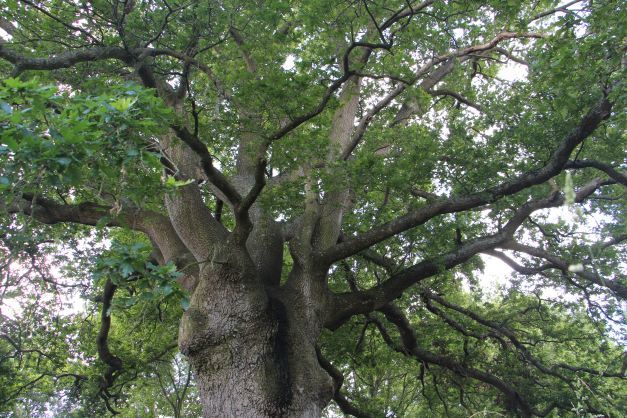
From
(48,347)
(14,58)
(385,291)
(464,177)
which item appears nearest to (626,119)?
(464,177)

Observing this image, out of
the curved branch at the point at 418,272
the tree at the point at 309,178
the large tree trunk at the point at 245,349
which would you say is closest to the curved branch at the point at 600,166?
the tree at the point at 309,178

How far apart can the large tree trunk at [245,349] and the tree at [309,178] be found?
22mm

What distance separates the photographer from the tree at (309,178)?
486 cm

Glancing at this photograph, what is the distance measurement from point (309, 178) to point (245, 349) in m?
2.77

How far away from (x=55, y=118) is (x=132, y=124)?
0.44 metres

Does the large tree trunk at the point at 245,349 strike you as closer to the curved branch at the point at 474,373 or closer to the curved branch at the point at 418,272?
the curved branch at the point at 418,272

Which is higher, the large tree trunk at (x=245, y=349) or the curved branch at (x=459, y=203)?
the curved branch at (x=459, y=203)

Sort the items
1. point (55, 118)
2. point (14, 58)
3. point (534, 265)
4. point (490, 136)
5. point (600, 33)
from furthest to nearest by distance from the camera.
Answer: point (534, 265) < point (490, 136) < point (14, 58) < point (600, 33) < point (55, 118)

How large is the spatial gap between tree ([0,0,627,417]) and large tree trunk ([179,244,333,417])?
0.07 feet

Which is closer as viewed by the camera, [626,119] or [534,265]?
[626,119]

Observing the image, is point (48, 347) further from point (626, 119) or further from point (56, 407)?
point (626, 119)

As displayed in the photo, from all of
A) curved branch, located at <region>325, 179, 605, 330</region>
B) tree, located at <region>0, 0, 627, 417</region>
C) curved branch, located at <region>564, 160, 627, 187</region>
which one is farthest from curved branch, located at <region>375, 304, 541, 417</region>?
curved branch, located at <region>564, 160, 627, 187</region>

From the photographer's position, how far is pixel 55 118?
10.1ft

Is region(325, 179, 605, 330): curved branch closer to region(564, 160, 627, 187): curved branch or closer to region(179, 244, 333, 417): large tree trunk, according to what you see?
region(564, 160, 627, 187): curved branch
